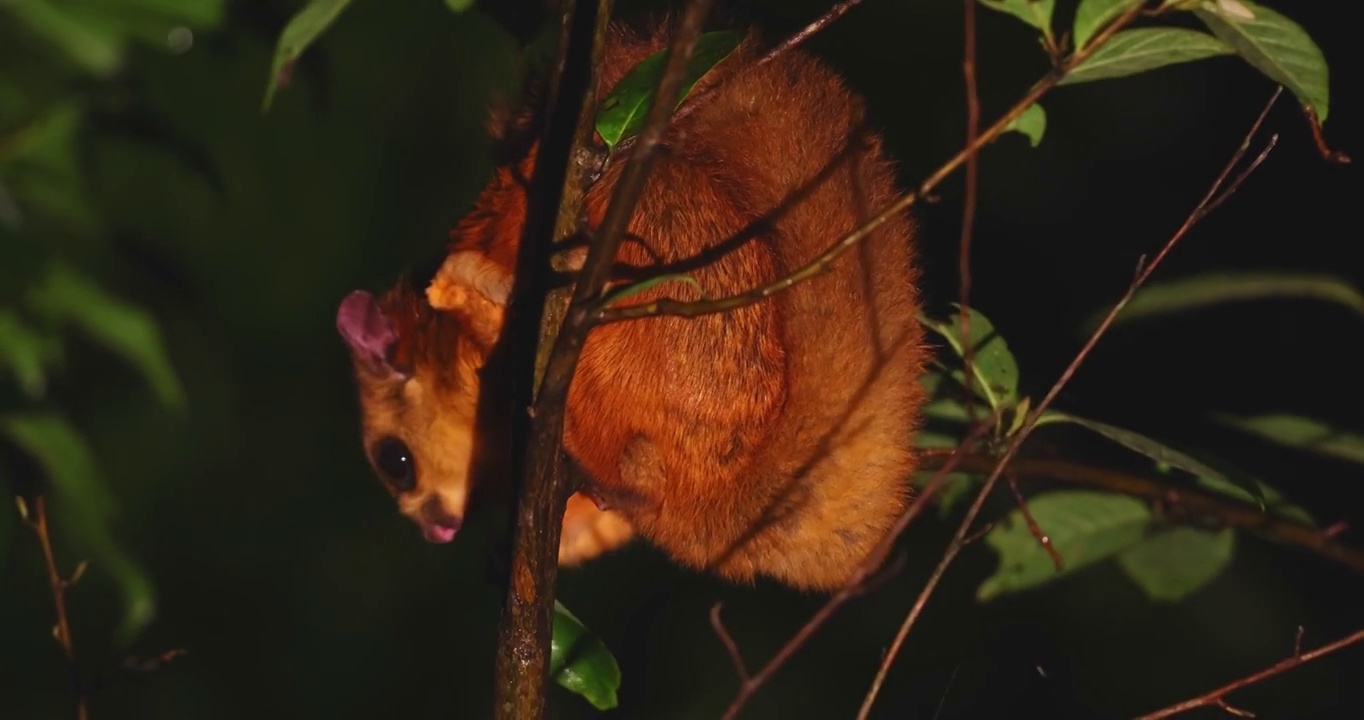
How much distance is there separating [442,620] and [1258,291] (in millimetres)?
2776

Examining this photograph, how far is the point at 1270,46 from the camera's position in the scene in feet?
3.93

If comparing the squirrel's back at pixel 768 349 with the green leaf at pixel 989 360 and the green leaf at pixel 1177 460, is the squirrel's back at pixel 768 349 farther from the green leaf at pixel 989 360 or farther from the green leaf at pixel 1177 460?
the green leaf at pixel 1177 460

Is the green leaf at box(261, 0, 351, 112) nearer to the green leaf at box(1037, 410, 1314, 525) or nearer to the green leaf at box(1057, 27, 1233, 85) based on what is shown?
the green leaf at box(1057, 27, 1233, 85)

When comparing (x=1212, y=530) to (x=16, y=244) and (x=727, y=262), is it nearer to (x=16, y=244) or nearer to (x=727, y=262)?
(x=727, y=262)

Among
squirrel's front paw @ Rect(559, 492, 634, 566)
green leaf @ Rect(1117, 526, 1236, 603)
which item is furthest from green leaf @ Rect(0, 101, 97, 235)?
green leaf @ Rect(1117, 526, 1236, 603)

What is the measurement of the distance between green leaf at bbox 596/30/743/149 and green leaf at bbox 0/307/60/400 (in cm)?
51

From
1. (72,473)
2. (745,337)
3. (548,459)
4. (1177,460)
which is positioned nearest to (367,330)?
(745,337)

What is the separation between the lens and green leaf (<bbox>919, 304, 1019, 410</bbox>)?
166 centimetres

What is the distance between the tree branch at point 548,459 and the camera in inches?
40.1

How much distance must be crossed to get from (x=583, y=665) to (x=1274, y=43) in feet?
2.83

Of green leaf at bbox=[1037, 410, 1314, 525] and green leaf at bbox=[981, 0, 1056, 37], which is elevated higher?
green leaf at bbox=[981, 0, 1056, 37]

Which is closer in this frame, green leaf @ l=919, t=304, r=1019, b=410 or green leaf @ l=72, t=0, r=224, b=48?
green leaf @ l=72, t=0, r=224, b=48

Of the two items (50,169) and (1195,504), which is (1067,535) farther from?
(50,169)

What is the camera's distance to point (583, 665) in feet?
4.96
